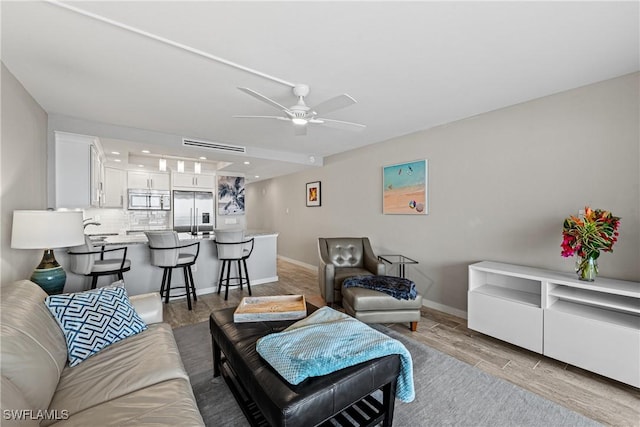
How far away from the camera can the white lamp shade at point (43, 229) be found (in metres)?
1.92

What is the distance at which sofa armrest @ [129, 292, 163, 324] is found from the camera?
203 cm

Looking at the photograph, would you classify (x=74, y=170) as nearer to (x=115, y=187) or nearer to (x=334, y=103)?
(x=115, y=187)

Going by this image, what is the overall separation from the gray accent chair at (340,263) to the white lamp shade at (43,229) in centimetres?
253

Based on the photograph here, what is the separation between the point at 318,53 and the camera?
6.20 feet

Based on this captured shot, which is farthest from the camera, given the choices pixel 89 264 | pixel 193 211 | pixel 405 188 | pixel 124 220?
pixel 193 211

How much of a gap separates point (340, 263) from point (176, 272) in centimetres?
245

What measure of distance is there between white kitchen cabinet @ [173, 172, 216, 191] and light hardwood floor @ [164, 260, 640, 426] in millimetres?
2954

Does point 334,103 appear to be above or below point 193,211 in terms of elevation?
above

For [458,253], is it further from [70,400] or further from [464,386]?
[70,400]

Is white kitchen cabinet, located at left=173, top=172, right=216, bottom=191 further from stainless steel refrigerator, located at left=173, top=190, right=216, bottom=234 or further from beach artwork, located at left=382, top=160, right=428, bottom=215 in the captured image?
beach artwork, located at left=382, top=160, right=428, bottom=215

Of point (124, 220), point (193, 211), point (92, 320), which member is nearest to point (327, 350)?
point (92, 320)

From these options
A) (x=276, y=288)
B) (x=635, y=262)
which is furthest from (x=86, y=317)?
(x=635, y=262)

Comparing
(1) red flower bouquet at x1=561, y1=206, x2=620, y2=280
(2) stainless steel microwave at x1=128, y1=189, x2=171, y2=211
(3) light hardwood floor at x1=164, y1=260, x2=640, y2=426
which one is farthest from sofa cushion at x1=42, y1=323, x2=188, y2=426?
(2) stainless steel microwave at x1=128, y1=189, x2=171, y2=211

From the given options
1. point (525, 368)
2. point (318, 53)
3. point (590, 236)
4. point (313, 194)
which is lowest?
point (525, 368)
